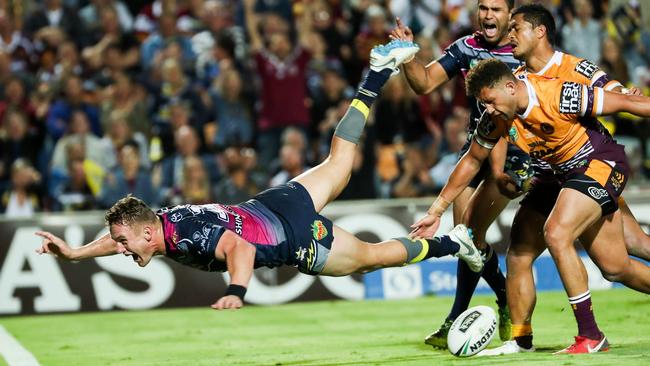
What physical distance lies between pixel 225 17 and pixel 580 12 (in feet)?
17.9

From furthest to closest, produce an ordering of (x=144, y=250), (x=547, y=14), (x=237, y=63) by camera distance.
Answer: (x=237, y=63)
(x=547, y=14)
(x=144, y=250)

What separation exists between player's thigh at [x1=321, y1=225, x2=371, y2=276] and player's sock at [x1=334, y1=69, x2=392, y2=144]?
837mm

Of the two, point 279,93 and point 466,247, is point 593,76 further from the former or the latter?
point 279,93

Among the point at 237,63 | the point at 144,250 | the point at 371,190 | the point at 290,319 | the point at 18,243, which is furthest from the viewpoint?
the point at 237,63

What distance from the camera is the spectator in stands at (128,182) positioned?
15211 mm

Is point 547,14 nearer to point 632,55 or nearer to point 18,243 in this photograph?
point 18,243

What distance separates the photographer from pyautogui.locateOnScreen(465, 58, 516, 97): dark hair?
802cm

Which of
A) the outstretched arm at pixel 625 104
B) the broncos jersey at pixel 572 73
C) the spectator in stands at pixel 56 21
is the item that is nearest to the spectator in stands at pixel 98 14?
the spectator in stands at pixel 56 21

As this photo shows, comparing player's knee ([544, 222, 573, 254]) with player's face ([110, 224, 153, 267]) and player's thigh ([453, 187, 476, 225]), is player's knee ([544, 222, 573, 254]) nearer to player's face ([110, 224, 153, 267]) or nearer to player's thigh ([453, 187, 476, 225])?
player's thigh ([453, 187, 476, 225])

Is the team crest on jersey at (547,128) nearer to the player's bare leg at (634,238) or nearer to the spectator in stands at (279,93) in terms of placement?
the player's bare leg at (634,238)

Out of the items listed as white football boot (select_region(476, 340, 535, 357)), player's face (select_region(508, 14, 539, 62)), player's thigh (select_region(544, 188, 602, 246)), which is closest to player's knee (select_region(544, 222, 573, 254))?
player's thigh (select_region(544, 188, 602, 246))

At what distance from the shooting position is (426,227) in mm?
9109

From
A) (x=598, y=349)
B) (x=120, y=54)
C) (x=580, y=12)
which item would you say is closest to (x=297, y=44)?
(x=120, y=54)

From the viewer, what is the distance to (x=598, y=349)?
26.9ft
